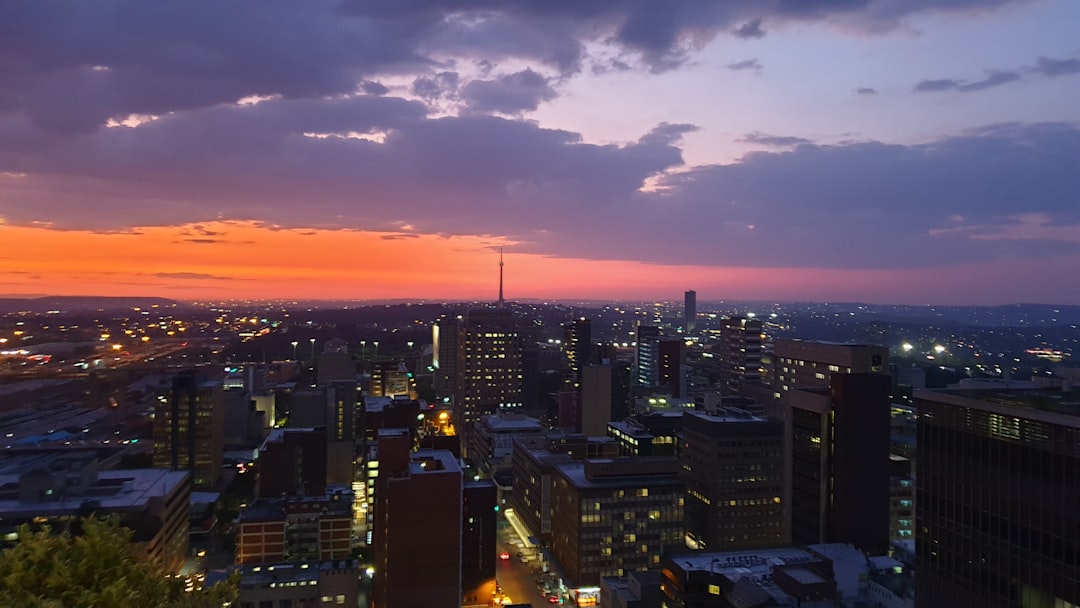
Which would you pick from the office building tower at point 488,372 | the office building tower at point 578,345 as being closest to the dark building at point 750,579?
the office building tower at point 488,372

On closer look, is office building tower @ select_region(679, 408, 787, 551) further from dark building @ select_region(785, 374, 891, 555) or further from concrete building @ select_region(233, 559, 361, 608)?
concrete building @ select_region(233, 559, 361, 608)

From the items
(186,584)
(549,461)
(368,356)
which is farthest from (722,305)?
(186,584)

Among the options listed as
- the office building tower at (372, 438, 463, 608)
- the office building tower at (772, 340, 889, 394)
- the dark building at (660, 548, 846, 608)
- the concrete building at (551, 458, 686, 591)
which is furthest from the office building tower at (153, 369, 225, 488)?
the office building tower at (772, 340, 889, 394)

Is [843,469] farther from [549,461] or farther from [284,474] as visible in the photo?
[284,474]

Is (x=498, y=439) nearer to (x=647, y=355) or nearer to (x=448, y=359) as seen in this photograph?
(x=647, y=355)

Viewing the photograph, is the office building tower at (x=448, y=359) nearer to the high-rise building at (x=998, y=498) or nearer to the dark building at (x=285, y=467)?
the dark building at (x=285, y=467)

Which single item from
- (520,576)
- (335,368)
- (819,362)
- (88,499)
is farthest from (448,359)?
(88,499)
